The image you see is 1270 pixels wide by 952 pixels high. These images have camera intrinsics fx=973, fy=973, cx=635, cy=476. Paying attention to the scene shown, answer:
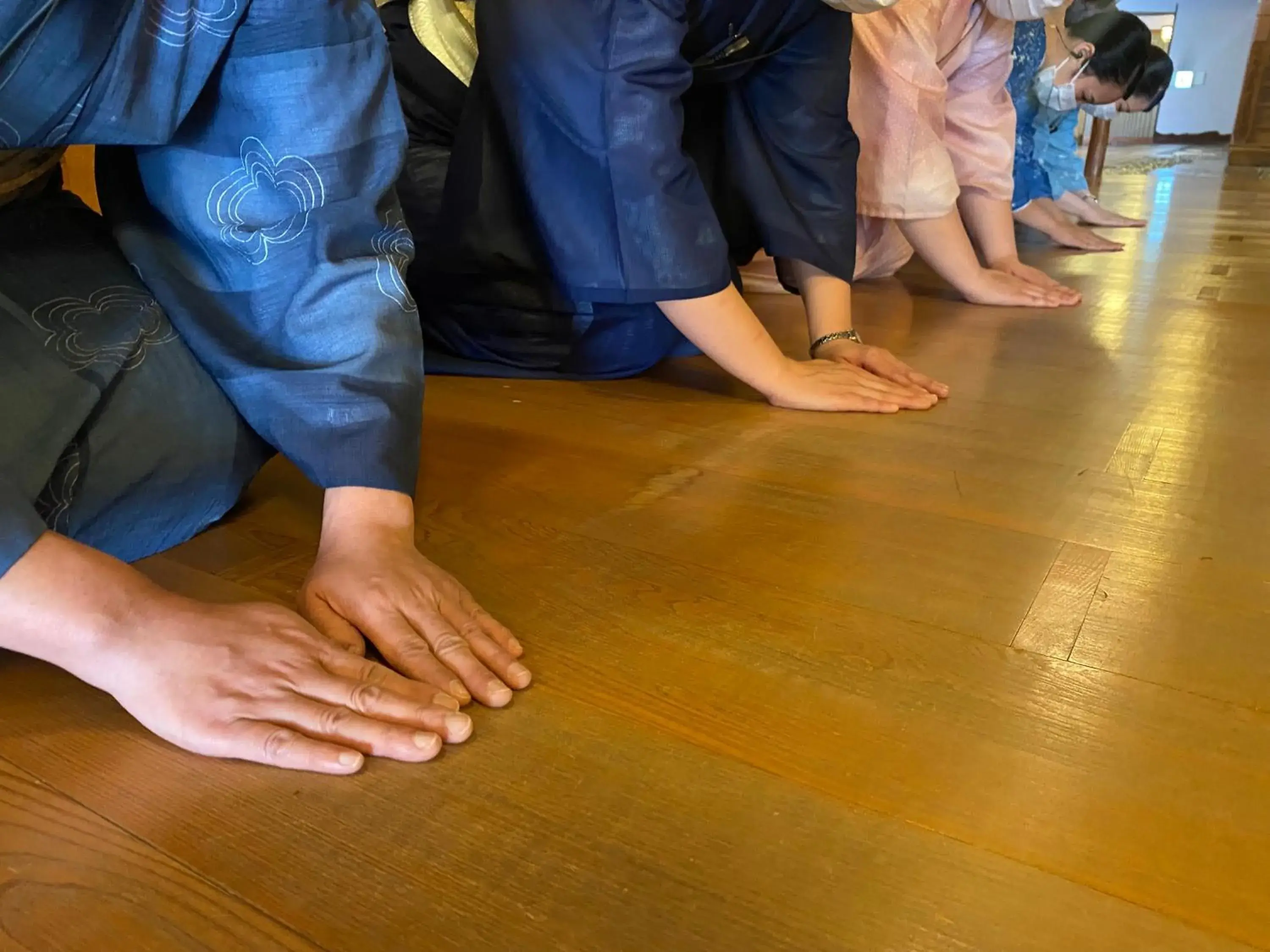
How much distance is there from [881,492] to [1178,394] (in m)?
0.42

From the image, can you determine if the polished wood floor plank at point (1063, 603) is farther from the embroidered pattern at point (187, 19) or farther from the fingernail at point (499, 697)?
the embroidered pattern at point (187, 19)

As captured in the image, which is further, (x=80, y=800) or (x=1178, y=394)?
(x=1178, y=394)

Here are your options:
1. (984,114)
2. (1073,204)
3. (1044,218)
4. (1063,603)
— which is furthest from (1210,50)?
(1063,603)

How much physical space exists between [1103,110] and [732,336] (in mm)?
2147

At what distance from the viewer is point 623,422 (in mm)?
891

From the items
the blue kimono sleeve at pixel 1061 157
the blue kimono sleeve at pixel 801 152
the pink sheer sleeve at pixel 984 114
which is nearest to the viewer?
the blue kimono sleeve at pixel 801 152

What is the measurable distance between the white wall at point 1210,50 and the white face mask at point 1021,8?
4.93 metres

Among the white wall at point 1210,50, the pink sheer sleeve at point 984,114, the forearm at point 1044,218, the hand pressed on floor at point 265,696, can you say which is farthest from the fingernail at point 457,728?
the white wall at point 1210,50

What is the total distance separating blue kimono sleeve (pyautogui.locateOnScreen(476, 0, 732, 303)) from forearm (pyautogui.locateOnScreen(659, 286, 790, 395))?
0.07 feet

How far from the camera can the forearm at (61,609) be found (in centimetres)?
44

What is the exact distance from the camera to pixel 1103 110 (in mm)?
2521

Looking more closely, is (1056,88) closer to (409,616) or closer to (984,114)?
(984,114)

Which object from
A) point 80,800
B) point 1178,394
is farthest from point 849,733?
point 1178,394

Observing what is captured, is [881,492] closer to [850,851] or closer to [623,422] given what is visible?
[623,422]
